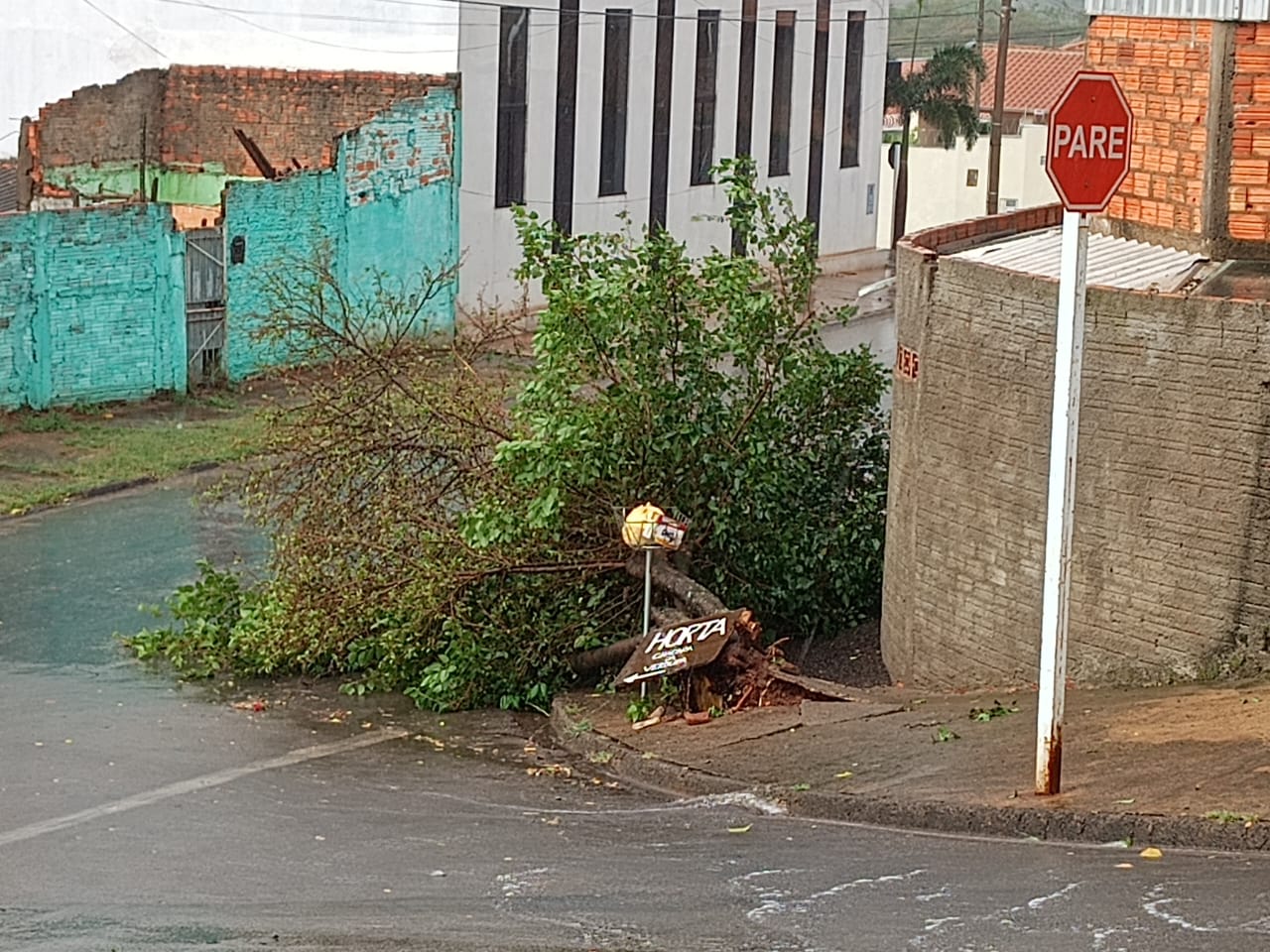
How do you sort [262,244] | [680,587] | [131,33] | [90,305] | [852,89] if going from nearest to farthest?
[680,587], [90,305], [262,244], [131,33], [852,89]

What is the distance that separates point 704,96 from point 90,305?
1909cm

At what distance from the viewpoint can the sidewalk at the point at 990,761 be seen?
8414 mm

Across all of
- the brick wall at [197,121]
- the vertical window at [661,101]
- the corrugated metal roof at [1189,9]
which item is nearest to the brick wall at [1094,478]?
the corrugated metal roof at [1189,9]

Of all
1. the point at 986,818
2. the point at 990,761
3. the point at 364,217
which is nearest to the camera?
the point at 986,818

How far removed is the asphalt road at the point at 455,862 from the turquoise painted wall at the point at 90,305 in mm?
12094

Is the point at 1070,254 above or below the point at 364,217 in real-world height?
above

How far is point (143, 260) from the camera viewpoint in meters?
26.3

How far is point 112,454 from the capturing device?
23125mm

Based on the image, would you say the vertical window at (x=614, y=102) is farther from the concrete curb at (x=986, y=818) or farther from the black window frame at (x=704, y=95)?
the concrete curb at (x=986, y=818)

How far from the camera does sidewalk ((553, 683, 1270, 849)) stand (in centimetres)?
841

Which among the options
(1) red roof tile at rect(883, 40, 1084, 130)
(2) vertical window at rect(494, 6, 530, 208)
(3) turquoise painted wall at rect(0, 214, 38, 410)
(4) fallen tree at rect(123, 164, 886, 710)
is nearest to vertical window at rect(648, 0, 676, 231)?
(2) vertical window at rect(494, 6, 530, 208)

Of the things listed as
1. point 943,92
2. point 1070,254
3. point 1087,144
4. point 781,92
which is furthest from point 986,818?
point 943,92

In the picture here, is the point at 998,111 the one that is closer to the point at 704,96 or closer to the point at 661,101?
the point at 704,96

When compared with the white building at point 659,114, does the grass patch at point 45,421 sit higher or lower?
lower
